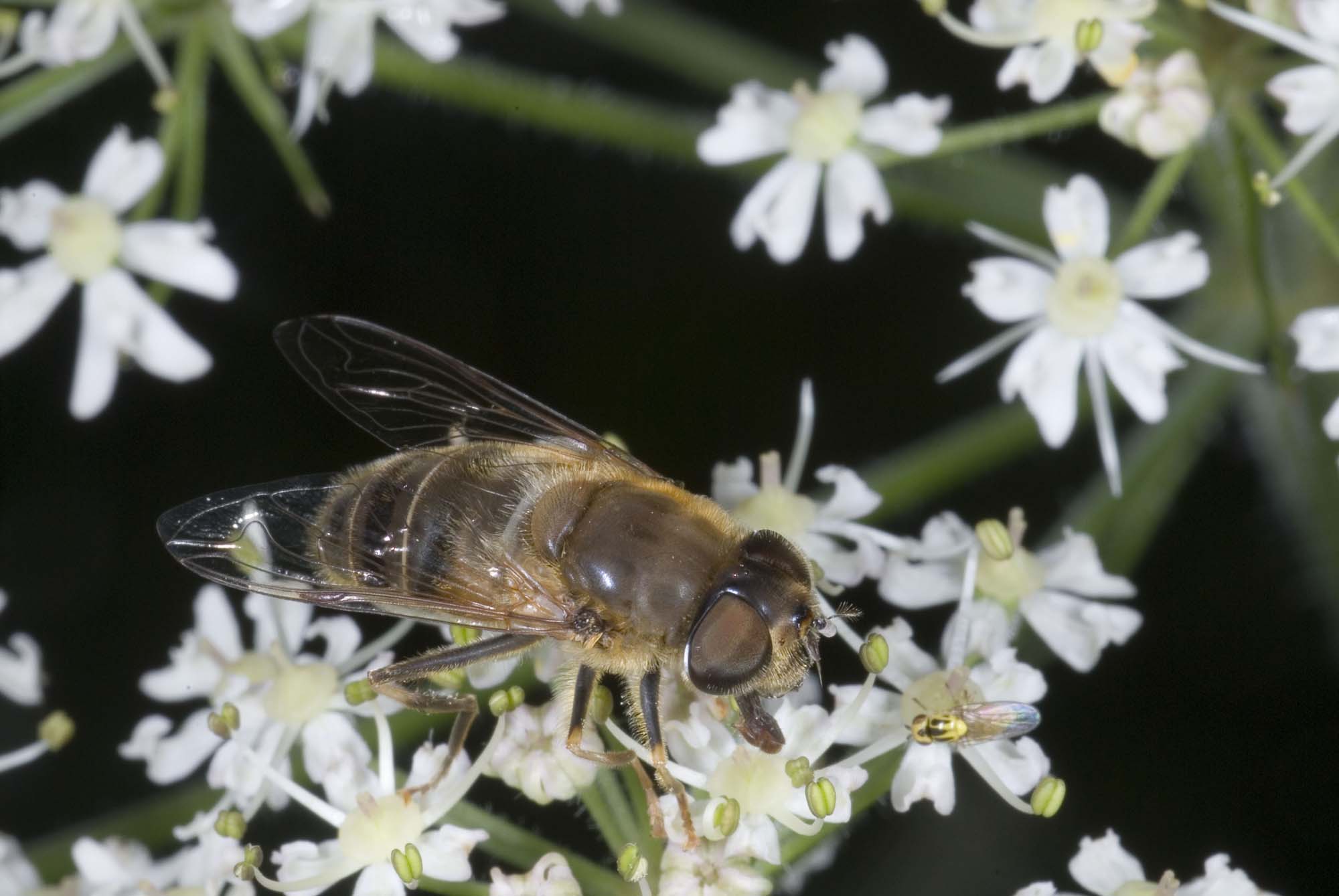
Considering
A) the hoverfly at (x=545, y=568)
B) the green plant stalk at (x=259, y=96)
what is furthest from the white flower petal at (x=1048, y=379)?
the green plant stalk at (x=259, y=96)

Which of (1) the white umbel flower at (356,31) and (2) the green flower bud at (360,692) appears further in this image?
(1) the white umbel flower at (356,31)

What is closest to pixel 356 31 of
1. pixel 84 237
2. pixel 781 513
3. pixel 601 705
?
pixel 84 237

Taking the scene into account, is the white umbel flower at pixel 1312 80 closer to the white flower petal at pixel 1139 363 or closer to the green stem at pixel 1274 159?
the green stem at pixel 1274 159

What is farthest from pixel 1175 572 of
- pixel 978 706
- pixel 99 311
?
pixel 99 311

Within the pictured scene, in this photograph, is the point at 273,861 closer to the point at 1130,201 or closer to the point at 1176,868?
the point at 1176,868

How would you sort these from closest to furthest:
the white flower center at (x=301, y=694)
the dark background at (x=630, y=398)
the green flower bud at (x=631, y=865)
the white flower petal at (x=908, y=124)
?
the green flower bud at (x=631, y=865) → the white flower center at (x=301, y=694) → the white flower petal at (x=908, y=124) → the dark background at (x=630, y=398)

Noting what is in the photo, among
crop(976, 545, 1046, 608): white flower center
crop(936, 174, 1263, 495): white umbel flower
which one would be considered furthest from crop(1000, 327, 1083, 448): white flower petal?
crop(976, 545, 1046, 608): white flower center

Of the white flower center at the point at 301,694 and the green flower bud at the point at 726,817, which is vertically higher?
the green flower bud at the point at 726,817
